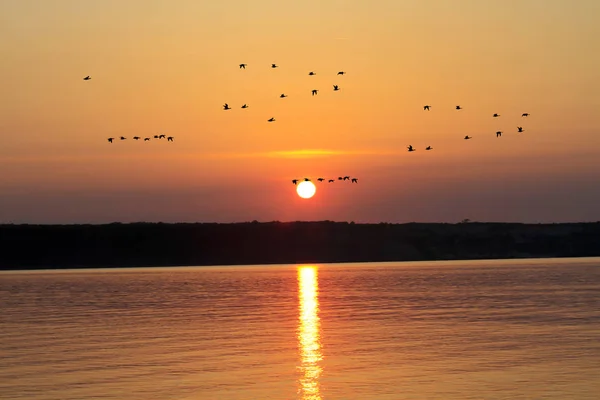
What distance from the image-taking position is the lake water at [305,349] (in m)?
34.2

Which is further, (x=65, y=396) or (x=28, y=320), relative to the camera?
(x=28, y=320)

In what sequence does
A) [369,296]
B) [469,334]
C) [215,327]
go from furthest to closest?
[369,296] → [215,327] → [469,334]

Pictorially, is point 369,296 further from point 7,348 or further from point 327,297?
point 7,348

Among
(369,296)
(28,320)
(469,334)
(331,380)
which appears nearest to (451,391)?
(331,380)

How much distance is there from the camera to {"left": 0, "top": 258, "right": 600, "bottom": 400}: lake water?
3416 centimetres

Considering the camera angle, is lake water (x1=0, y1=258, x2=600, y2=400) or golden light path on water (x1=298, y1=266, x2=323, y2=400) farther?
golden light path on water (x1=298, y1=266, x2=323, y2=400)

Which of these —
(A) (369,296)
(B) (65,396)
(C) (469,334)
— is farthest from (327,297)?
(B) (65,396)

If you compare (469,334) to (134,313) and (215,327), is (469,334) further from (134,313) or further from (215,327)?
(134,313)

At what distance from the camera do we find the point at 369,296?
87625 millimetres

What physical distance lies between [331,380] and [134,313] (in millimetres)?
36173

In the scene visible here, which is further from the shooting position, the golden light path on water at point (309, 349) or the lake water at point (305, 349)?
the golden light path on water at point (309, 349)

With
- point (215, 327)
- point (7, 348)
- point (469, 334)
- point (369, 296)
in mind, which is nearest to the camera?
point (7, 348)

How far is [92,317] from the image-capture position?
65.9 m

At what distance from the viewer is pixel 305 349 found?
1797 inches
